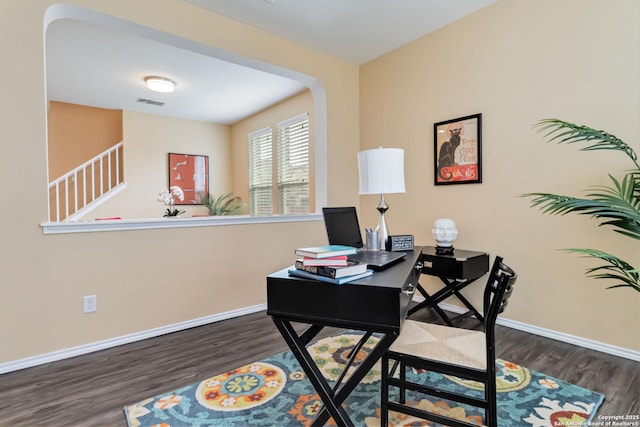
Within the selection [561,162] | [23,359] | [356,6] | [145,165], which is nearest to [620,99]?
[561,162]

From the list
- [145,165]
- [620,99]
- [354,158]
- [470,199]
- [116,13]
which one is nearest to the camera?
[620,99]

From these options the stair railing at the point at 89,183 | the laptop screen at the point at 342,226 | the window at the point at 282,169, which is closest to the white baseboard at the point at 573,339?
the laptop screen at the point at 342,226

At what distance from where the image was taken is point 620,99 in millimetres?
2172

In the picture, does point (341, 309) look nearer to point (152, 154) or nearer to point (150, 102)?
point (150, 102)

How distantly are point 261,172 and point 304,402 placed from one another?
465 centimetres

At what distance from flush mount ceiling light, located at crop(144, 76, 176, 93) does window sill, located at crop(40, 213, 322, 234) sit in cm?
227

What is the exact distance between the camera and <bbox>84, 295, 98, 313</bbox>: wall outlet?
235 cm

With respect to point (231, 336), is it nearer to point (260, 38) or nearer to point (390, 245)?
point (390, 245)

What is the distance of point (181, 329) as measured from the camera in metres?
2.77

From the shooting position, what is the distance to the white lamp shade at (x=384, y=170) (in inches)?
82.1

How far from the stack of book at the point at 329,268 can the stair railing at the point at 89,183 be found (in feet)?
15.6

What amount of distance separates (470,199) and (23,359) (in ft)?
11.9

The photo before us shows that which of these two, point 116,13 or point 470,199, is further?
point 470,199

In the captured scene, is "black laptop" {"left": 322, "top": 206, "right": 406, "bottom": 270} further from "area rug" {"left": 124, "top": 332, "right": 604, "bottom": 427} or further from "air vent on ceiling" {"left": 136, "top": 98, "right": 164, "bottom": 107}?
"air vent on ceiling" {"left": 136, "top": 98, "right": 164, "bottom": 107}
